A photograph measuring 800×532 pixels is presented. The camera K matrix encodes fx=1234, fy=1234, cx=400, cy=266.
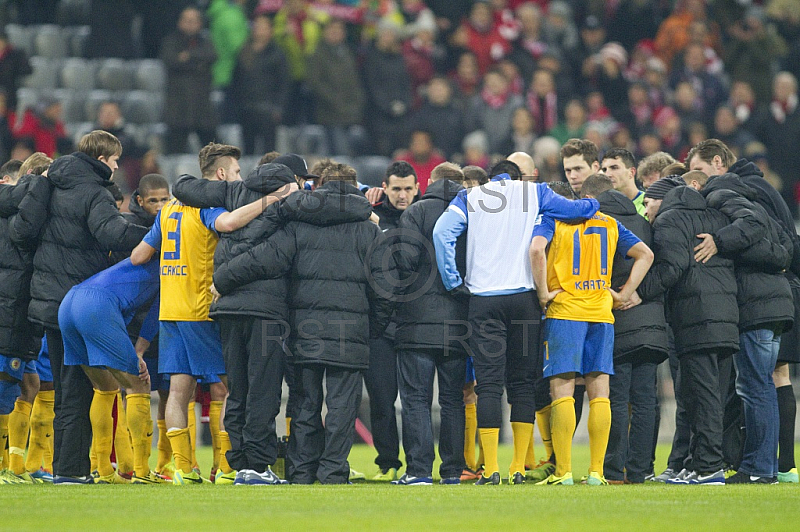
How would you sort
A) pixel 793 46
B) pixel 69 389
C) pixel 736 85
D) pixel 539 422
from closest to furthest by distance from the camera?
pixel 69 389 < pixel 539 422 < pixel 736 85 < pixel 793 46

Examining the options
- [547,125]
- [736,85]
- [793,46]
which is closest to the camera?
[547,125]

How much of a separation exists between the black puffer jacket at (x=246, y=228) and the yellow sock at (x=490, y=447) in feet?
5.34

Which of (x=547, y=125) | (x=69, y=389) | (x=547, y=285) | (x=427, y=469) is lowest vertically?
(x=427, y=469)

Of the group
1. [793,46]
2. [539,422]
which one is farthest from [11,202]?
[793,46]

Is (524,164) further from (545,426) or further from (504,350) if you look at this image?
(545,426)

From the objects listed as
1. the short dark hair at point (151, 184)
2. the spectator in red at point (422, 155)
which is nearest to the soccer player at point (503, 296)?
the short dark hair at point (151, 184)

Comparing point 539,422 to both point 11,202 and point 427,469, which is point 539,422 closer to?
point 427,469

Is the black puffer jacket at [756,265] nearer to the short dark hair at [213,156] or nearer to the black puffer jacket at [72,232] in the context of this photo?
the short dark hair at [213,156]

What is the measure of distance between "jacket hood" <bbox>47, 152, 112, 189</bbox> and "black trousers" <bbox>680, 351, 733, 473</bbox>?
14.4ft

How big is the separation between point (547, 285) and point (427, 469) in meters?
1.56

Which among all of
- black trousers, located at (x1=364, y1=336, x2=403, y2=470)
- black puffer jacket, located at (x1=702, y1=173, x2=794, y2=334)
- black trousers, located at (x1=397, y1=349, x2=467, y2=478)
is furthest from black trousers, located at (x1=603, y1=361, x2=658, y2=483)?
black trousers, located at (x1=364, y1=336, x2=403, y2=470)

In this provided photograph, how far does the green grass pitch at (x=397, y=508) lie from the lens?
613 cm

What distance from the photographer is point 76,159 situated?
8.93 meters

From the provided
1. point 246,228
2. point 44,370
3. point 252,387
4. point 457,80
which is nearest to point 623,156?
point 246,228
